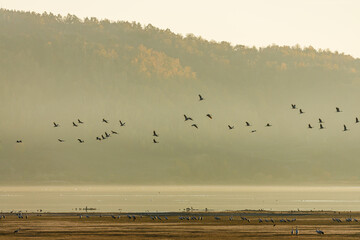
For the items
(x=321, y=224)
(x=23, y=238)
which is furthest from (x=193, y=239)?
(x=321, y=224)

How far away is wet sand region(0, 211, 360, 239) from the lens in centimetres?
7775

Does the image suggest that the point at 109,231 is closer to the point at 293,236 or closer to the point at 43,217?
the point at 293,236

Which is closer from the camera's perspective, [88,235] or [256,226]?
[88,235]

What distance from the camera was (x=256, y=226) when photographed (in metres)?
89.8

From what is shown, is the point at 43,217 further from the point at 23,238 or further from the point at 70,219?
the point at 23,238

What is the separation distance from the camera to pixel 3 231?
82.2m

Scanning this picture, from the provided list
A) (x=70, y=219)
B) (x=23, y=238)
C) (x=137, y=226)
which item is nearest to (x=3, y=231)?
(x=23, y=238)

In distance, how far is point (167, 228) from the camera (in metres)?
87.0

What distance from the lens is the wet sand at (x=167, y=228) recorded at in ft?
255

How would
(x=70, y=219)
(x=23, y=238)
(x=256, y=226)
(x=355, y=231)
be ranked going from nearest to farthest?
1. (x=23, y=238)
2. (x=355, y=231)
3. (x=256, y=226)
4. (x=70, y=219)

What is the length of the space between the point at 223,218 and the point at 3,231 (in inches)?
1232

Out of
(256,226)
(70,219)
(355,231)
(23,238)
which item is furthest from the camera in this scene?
(70,219)

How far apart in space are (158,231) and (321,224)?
20.3 m

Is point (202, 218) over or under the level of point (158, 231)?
over
